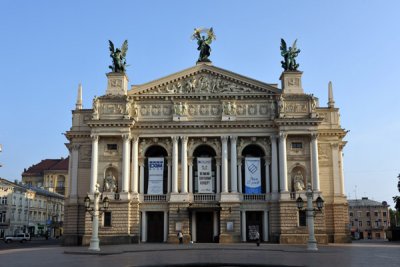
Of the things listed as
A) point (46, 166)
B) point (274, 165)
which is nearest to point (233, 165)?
point (274, 165)

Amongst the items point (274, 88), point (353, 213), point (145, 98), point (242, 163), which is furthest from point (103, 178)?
point (353, 213)

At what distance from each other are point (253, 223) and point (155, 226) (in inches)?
457

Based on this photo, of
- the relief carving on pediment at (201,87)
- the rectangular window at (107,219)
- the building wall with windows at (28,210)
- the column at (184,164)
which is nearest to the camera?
the rectangular window at (107,219)

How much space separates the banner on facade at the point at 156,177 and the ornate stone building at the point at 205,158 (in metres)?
0.12

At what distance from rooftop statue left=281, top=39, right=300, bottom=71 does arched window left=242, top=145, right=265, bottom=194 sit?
1123 cm

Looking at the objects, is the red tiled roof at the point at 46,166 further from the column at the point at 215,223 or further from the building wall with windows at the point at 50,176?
the column at the point at 215,223

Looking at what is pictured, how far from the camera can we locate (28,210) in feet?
339

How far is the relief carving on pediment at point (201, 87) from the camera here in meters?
58.7

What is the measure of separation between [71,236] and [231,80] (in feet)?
87.4

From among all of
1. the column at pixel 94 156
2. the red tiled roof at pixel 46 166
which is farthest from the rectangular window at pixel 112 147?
the red tiled roof at pixel 46 166

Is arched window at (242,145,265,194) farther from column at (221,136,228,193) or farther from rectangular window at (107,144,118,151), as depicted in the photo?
rectangular window at (107,144,118,151)

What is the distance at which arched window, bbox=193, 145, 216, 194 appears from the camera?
57406 millimetres

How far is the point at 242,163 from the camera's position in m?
58.1

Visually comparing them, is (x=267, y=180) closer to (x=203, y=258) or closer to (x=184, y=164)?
(x=184, y=164)
